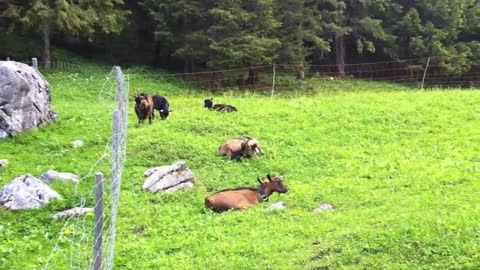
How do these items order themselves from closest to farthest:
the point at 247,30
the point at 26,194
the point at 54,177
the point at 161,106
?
1. the point at 26,194
2. the point at 54,177
3. the point at 161,106
4. the point at 247,30

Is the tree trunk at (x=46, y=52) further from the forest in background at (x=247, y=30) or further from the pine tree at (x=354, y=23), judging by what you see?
the pine tree at (x=354, y=23)

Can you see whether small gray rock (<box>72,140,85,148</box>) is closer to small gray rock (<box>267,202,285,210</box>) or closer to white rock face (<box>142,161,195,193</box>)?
white rock face (<box>142,161,195,193</box>)

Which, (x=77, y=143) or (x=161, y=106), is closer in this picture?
(x=77, y=143)

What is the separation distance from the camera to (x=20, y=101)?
1389 centimetres

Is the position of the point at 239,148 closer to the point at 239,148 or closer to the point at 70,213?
the point at 239,148

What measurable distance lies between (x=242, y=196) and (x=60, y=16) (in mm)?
15606

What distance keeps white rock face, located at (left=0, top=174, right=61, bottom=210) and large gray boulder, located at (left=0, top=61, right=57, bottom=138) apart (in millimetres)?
4141

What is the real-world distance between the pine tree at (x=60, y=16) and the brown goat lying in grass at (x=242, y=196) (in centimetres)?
1528

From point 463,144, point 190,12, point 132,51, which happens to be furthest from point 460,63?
point 463,144

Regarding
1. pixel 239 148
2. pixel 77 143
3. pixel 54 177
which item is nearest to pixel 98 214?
pixel 54 177

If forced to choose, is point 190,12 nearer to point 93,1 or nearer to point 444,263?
point 93,1

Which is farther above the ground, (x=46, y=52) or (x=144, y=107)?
(x=46, y=52)

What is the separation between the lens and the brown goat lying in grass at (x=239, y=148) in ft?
40.0

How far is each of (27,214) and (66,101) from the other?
1074 centimetres
